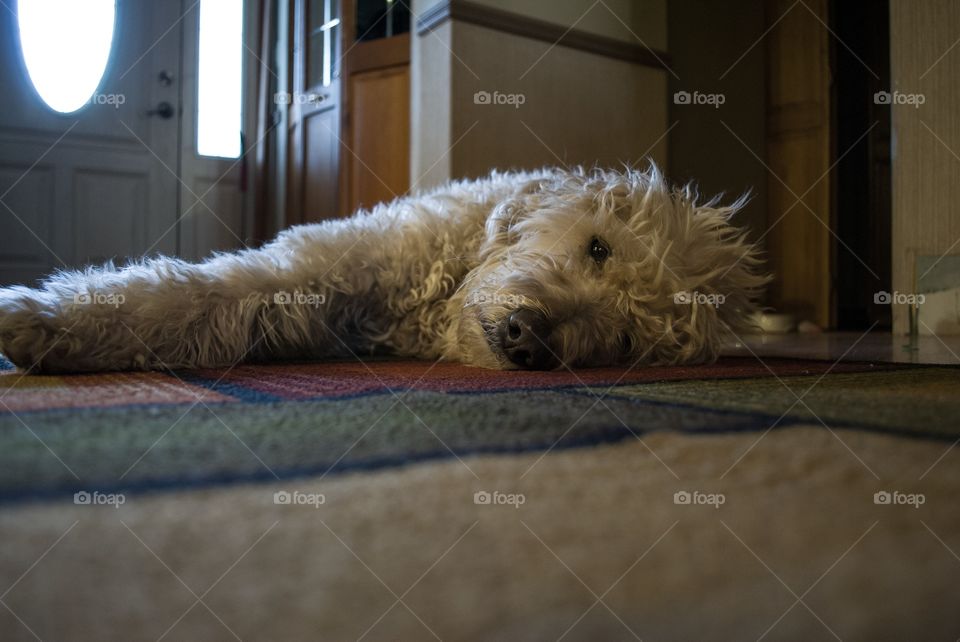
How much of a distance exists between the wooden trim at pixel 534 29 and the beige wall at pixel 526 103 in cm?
5

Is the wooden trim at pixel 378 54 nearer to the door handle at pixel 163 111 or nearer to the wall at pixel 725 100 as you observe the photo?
the wall at pixel 725 100

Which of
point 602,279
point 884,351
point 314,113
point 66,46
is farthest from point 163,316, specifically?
point 66,46

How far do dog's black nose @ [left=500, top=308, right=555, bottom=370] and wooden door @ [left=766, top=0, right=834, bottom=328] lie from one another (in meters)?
5.15

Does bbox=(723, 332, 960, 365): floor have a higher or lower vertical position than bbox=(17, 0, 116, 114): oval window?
lower

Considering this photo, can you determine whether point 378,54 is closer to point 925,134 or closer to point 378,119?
point 378,119

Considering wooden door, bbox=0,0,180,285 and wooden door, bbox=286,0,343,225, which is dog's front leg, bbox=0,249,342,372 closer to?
wooden door, bbox=286,0,343,225

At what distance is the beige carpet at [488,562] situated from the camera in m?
0.54

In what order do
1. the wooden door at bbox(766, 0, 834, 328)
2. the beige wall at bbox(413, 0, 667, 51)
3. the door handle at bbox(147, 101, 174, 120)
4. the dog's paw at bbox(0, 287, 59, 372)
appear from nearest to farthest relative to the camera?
the dog's paw at bbox(0, 287, 59, 372), the beige wall at bbox(413, 0, 667, 51), the wooden door at bbox(766, 0, 834, 328), the door handle at bbox(147, 101, 174, 120)

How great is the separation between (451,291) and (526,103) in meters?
3.11

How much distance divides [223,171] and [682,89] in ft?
16.1

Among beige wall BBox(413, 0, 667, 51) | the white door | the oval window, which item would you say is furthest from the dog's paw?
the oval window

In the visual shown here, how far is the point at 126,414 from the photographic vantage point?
1.09 metres

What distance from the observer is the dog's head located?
194 cm

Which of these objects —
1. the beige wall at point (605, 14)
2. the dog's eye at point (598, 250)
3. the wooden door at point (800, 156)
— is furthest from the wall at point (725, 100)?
the dog's eye at point (598, 250)
